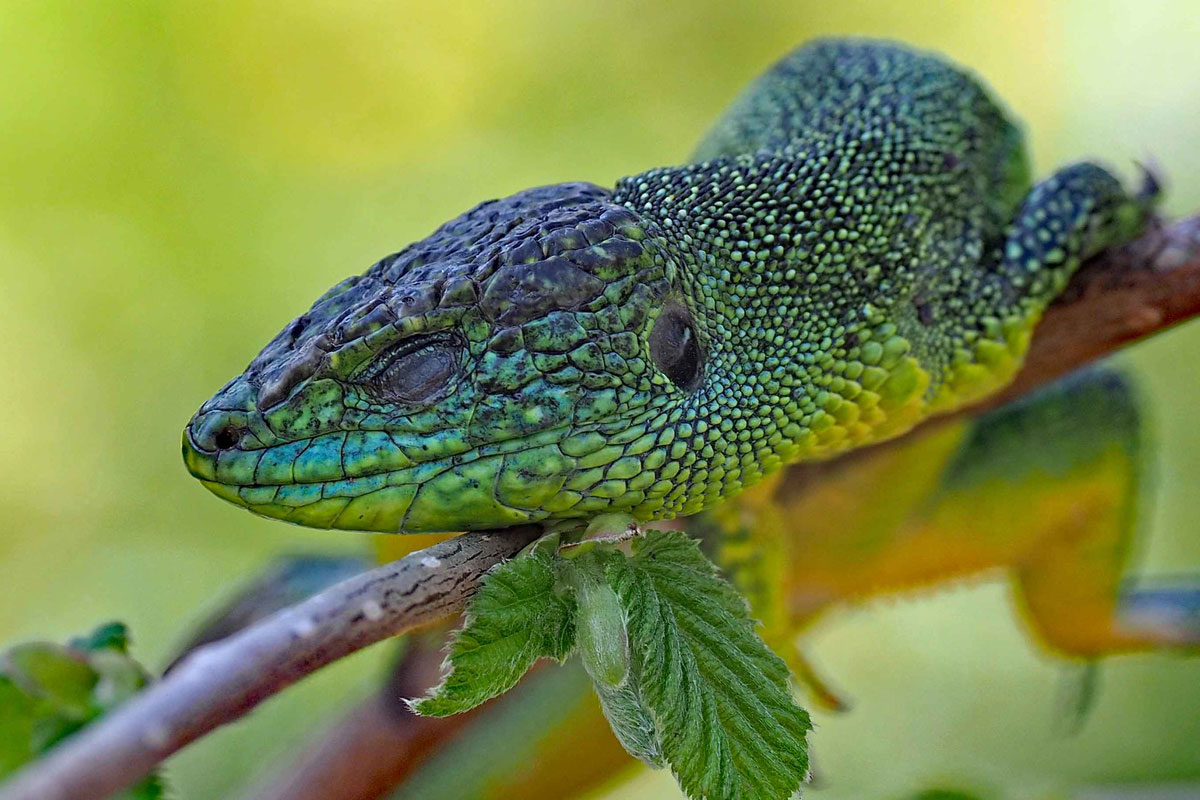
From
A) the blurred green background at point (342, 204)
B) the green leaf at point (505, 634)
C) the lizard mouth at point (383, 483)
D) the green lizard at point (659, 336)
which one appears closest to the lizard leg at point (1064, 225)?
the green lizard at point (659, 336)

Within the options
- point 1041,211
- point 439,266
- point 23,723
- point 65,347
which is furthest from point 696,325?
point 65,347

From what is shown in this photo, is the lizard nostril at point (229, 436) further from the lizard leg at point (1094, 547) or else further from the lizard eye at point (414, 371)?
the lizard leg at point (1094, 547)

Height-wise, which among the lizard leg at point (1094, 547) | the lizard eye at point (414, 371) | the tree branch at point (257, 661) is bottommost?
the lizard leg at point (1094, 547)

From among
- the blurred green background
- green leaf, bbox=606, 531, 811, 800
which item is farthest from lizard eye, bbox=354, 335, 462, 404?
the blurred green background

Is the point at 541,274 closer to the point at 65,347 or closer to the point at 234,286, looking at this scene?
the point at 234,286

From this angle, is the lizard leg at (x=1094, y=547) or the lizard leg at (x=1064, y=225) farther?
the lizard leg at (x=1094, y=547)
